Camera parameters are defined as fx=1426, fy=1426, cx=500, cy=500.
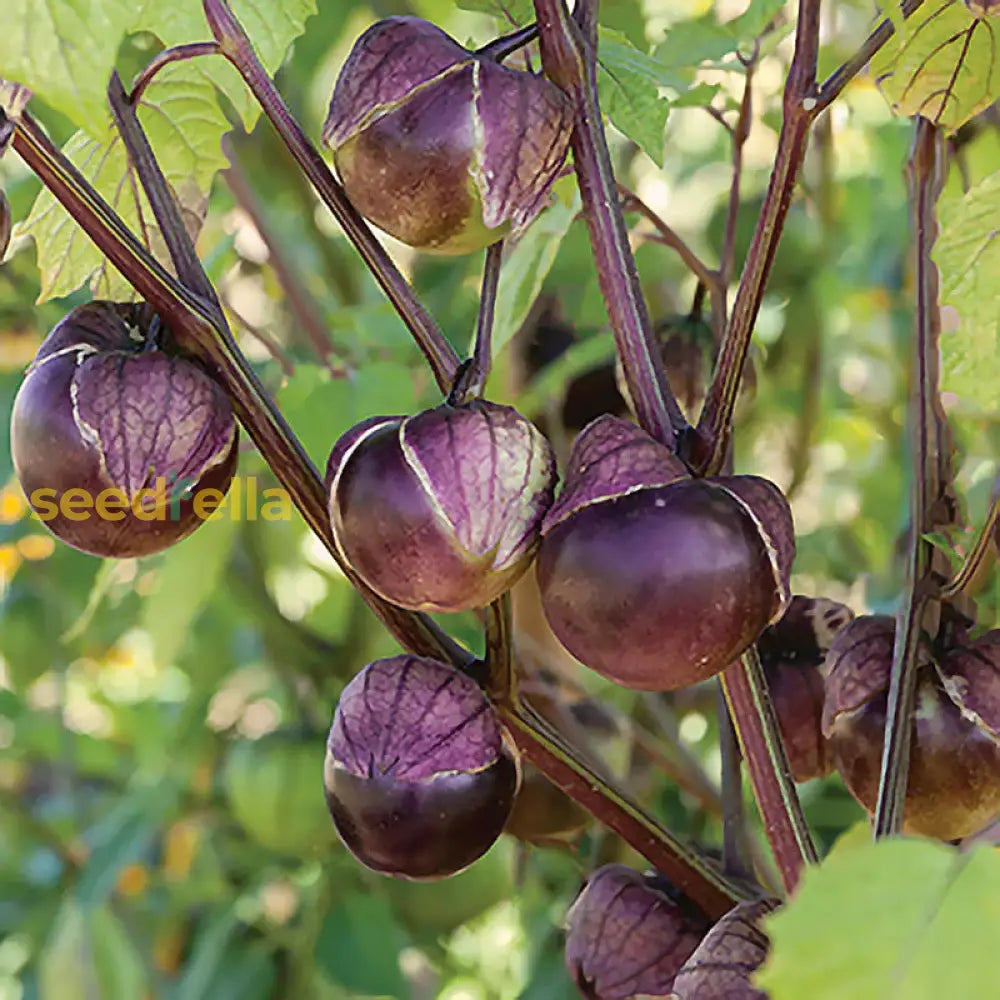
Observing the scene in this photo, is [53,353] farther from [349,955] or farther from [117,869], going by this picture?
[117,869]

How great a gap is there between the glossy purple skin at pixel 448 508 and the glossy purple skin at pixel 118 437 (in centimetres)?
5

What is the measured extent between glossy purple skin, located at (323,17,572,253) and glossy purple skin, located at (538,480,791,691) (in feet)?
0.31

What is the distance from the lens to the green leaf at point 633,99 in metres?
0.50

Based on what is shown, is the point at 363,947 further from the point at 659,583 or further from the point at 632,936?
the point at 659,583

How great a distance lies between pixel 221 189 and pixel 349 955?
596 millimetres

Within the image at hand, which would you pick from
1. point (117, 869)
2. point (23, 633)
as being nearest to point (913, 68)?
point (117, 869)

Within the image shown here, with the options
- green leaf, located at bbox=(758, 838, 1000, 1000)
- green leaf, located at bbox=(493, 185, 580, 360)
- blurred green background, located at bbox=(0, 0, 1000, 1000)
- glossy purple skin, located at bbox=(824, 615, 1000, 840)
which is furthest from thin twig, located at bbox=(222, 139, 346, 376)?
green leaf, located at bbox=(758, 838, 1000, 1000)

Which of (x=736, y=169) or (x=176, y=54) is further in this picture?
(x=736, y=169)

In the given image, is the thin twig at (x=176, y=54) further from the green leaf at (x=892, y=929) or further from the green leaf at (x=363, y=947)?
the green leaf at (x=363, y=947)

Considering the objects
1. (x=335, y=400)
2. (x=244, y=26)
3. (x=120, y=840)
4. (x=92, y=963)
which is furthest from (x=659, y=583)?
(x=120, y=840)

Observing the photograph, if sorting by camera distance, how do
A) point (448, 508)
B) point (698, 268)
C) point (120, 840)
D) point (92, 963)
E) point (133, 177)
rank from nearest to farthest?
point (448, 508)
point (133, 177)
point (698, 268)
point (92, 963)
point (120, 840)

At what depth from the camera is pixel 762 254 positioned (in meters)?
0.39

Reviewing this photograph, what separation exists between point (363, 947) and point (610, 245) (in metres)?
0.75

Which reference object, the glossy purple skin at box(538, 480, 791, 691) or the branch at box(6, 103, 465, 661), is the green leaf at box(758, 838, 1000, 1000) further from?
the branch at box(6, 103, 465, 661)
